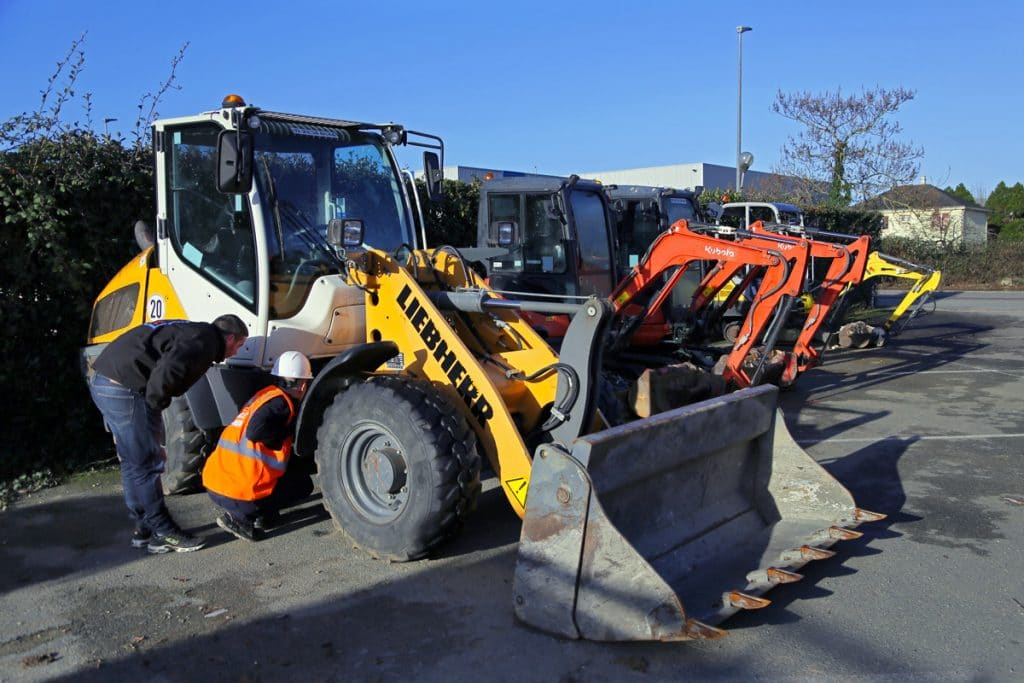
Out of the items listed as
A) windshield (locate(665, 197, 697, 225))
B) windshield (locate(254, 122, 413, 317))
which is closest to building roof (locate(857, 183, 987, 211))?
windshield (locate(665, 197, 697, 225))

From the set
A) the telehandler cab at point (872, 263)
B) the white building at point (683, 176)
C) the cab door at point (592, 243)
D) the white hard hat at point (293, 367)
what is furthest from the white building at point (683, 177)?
the white hard hat at point (293, 367)

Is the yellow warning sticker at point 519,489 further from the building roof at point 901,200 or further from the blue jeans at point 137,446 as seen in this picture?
the building roof at point 901,200

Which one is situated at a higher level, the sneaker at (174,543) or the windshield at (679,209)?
the windshield at (679,209)

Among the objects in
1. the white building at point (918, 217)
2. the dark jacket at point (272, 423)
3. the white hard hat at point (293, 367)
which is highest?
the white building at point (918, 217)

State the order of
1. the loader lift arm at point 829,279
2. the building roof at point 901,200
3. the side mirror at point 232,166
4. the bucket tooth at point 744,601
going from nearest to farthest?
the bucket tooth at point 744,601, the side mirror at point 232,166, the loader lift arm at point 829,279, the building roof at point 901,200

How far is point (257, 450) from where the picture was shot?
520cm

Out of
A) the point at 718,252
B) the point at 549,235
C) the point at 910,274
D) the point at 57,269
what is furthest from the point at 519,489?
the point at 910,274

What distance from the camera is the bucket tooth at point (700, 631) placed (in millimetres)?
3613

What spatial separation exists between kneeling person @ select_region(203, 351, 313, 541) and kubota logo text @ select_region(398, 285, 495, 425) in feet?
2.42

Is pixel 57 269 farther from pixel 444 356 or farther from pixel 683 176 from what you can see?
pixel 683 176

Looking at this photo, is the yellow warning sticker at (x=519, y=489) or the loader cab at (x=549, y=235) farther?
the loader cab at (x=549, y=235)

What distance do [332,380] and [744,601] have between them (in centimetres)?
259

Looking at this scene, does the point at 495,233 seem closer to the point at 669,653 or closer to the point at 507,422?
the point at 507,422

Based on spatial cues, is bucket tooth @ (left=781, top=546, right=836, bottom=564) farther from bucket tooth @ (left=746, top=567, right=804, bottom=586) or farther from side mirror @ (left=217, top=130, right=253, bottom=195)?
side mirror @ (left=217, top=130, right=253, bottom=195)
